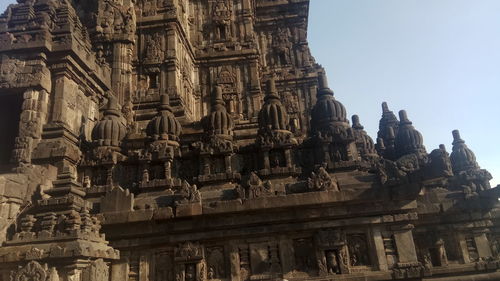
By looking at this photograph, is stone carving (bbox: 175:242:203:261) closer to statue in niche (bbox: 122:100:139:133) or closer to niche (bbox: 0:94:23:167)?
niche (bbox: 0:94:23:167)

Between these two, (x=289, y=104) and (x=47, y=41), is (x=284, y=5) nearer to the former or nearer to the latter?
(x=289, y=104)

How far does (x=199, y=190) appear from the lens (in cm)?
1220

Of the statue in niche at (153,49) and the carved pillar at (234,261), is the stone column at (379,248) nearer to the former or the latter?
the carved pillar at (234,261)

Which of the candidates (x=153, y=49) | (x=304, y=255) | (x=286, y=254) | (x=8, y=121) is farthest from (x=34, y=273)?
(x=153, y=49)

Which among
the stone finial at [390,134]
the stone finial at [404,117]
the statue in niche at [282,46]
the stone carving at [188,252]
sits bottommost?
the stone carving at [188,252]

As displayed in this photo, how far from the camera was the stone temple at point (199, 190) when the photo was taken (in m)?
9.98

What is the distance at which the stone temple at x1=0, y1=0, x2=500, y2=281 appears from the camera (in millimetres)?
9977

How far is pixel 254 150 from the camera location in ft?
43.8

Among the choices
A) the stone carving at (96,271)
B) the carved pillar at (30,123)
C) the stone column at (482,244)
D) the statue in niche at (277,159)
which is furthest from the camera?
the statue in niche at (277,159)

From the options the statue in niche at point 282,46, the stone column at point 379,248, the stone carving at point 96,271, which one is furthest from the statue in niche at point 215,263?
the statue in niche at point 282,46

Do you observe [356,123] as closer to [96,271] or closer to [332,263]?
[332,263]

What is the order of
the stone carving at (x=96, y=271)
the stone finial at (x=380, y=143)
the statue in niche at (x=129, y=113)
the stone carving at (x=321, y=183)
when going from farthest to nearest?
1. the stone finial at (x=380, y=143)
2. the statue in niche at (x=129, y=113)
3. the stone carving at (x=321, y=183)
4. the stone carving at (x=96, y=271)

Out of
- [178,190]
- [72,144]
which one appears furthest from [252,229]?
[72,144]

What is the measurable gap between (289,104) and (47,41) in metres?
15.2
